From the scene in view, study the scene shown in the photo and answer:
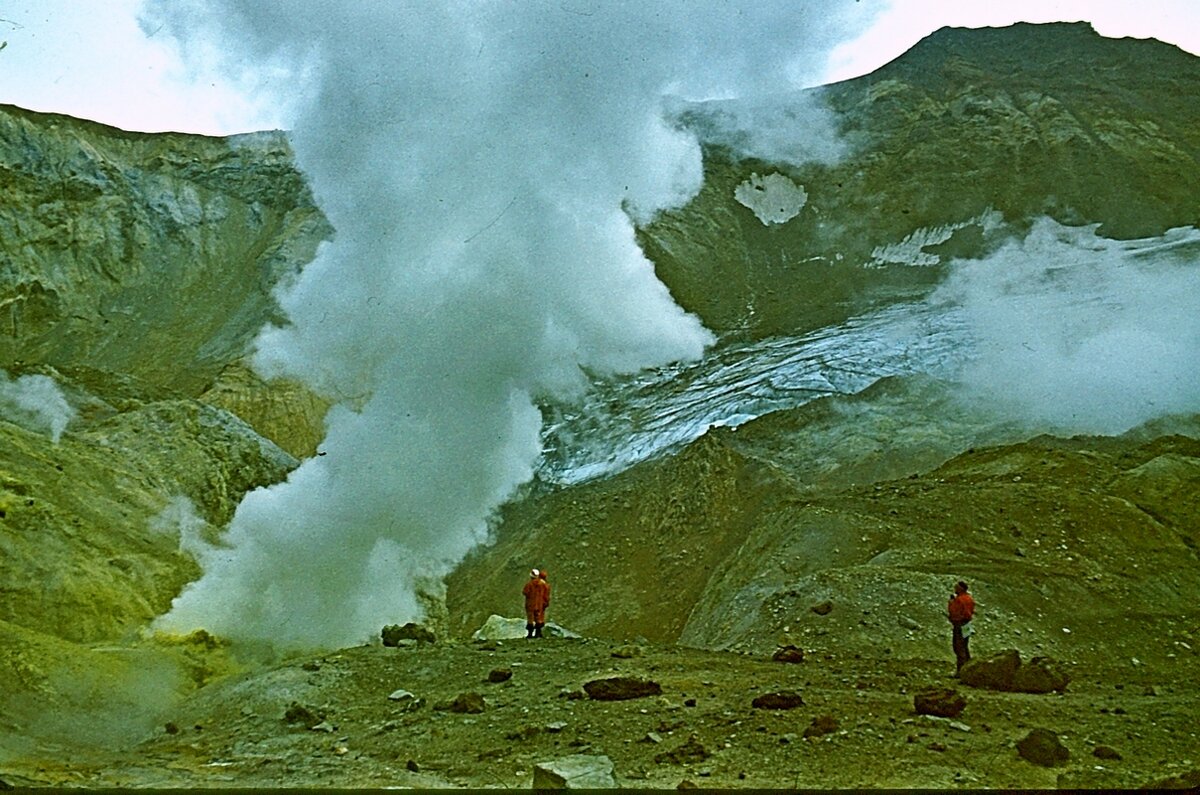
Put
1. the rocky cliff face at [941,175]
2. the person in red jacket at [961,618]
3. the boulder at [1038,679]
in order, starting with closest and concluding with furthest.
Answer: the boulder at [1038,679], the person in red jacket at [961,618], the rocky cliff face at [941,175]

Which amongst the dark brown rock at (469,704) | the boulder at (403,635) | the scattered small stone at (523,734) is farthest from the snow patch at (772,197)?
the scattered small stone at (523,734)

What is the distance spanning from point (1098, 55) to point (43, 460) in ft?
218

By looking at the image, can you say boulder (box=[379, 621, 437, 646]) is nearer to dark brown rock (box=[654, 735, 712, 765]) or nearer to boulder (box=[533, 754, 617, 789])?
dark brown rock (box=[654, 735, 712, 765])

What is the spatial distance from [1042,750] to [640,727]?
336 centimetres

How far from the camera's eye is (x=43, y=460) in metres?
23.6

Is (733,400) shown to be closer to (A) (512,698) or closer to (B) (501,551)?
(B) (501,551)

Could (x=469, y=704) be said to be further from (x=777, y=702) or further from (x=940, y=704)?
(x=940, y=704)

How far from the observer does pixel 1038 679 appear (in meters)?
11.2

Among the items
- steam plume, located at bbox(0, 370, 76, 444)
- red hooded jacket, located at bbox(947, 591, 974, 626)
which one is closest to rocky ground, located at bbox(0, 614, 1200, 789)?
red hooded jacket, located at bbox(947, 591, 974, 626)

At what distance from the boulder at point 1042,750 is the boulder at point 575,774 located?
3239 millimetres

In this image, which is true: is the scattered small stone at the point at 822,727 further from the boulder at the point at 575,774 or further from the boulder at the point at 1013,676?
the boulder at the point at 1013,676

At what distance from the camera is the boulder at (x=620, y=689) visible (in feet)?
35.8

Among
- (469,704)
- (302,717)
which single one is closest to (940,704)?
(469,704)

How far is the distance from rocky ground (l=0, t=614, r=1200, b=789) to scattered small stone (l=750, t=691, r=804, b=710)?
11 centimetres
